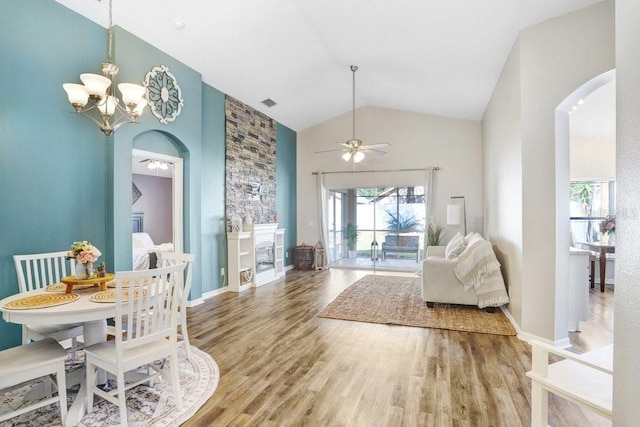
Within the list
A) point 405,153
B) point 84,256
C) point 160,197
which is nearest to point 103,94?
point 84,256

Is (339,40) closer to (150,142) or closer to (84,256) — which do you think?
(150,142)

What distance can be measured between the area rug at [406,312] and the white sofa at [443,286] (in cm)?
14

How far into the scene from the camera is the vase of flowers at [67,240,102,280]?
8.20ft

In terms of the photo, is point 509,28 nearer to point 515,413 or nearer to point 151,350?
point 515,413

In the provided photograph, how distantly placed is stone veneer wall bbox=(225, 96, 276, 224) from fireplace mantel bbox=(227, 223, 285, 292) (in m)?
0.38

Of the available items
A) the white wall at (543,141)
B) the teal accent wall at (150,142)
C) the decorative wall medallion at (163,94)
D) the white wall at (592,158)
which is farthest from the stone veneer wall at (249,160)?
the white wall at (592,158)

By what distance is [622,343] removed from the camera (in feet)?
3.97

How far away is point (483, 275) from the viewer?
433 cm

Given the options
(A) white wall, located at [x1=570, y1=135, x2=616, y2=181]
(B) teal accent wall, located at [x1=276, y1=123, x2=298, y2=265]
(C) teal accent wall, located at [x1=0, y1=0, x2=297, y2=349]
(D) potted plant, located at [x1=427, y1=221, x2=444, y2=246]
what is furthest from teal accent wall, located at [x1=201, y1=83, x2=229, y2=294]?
(A) white wall, located at [x1=570, y1=135, x2=616, y2=181]

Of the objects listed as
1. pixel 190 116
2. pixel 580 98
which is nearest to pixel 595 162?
pixel 580 98

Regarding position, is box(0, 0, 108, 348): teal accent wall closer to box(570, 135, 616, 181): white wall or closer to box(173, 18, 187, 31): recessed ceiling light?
box(173, 18, 187, 31): recessed ceiling light

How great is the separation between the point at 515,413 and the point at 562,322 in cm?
159

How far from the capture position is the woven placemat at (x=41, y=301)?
6.85ft

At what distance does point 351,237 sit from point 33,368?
704 cm
